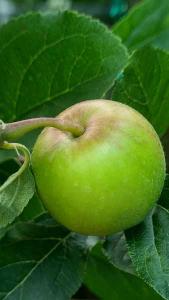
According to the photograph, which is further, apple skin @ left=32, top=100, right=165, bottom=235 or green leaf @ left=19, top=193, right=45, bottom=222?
green leaf @ left=19, top=193, right=45, bottom=222

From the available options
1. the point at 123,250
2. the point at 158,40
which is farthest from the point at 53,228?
the point at 158,40

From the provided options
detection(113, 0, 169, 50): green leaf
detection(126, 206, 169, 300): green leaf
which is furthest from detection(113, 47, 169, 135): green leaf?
detection(113, 0, 169, 50): green leaf

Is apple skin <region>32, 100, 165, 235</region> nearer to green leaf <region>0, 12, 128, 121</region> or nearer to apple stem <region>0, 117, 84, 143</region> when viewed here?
apple stem <region>0, 117, 84, 143</region>

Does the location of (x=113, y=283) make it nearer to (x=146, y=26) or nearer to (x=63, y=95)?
(x=63, y=95)

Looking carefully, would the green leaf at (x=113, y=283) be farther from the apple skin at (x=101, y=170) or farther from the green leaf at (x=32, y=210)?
the apple skin at (x=101, y=170)

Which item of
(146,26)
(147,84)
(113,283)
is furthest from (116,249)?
(146,26)

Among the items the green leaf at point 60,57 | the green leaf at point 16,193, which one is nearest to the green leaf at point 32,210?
the green leaf at point 60,57

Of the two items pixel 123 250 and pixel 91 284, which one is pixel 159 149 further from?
pixel 91 284
